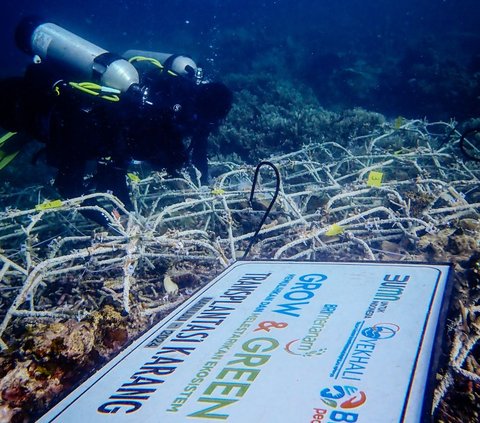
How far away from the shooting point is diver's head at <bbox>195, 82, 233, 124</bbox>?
13.8 ft

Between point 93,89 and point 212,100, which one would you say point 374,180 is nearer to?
point 212,100

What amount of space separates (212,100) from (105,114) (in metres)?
1.21

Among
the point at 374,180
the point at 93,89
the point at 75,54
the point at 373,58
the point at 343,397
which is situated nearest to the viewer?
the point at 343,397

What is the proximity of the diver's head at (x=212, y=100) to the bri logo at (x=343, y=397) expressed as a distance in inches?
139

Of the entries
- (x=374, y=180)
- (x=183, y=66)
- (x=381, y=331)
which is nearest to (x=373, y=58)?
(x=183, y=66)

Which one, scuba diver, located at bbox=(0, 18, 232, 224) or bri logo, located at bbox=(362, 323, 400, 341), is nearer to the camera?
bri logo, located at bbox=(362, 323, 400, 341)

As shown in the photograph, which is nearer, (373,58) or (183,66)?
(183,66)

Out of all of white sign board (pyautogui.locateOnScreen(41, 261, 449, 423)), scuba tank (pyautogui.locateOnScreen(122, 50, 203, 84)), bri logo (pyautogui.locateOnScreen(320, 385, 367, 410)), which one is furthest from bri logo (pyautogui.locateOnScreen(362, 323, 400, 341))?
scuba tank (pyautogui.locateOnScreen(122, 50, 203, 84))

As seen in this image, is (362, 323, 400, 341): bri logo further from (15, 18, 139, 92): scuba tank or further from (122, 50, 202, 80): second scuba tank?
(122, 50, 202, 80): second scuba tank

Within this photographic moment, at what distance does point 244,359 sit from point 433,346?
2.37 ft

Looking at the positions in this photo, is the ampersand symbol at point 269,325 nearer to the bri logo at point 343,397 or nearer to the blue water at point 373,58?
the bri logo at point 343,397

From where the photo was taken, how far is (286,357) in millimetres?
1476

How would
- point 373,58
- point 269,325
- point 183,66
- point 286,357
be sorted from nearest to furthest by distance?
point 286,357 < point 269,325 < point 183,66 < point 373,58

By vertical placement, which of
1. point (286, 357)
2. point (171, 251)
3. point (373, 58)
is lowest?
point (171, 251)
